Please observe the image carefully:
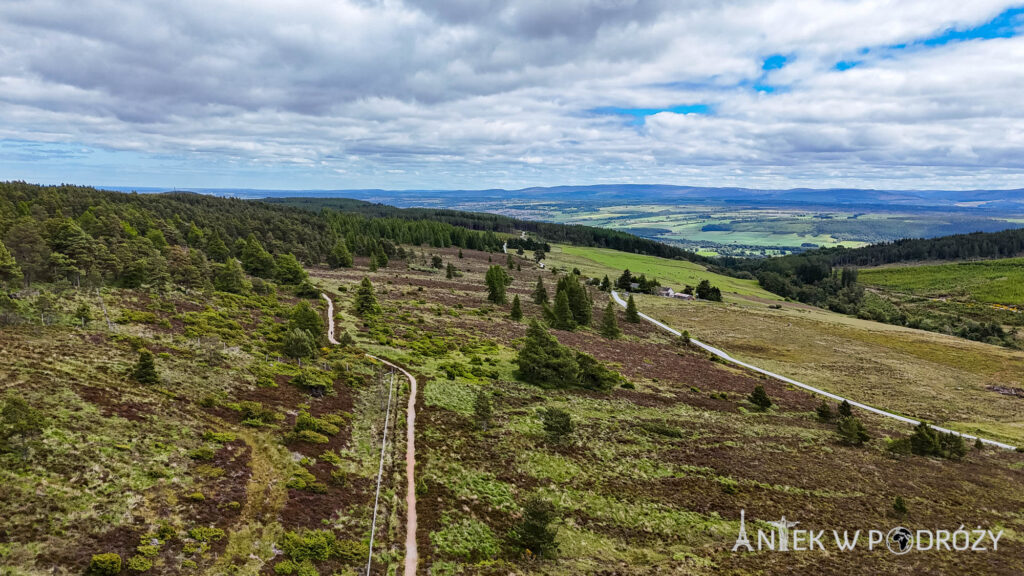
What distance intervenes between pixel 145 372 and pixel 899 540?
4809 centimetres

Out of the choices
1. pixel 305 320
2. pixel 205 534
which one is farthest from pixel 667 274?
pixel 205 534

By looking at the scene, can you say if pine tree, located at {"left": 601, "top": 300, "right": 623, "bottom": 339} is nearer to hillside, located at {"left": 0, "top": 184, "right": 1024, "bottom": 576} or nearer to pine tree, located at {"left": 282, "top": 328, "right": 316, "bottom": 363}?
hillside, located at {"left": 0, "top": 184, "right": 1024, "bottom": 576}

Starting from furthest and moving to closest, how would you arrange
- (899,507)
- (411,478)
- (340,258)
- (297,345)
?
(340,258)
(297,345)
(899,507)
(411,478)

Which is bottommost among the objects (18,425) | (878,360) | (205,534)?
(878,360)

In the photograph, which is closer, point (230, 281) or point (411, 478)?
point (411, 478)

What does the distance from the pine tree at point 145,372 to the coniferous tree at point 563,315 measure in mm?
58153

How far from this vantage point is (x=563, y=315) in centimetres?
7994

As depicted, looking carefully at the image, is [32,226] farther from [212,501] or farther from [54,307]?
[212,501]

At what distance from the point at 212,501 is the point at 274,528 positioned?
334 cm

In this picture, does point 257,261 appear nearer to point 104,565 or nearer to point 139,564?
point 139,564

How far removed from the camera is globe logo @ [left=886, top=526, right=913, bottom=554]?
26.5 metres

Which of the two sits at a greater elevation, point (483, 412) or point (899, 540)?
point (483, 412)

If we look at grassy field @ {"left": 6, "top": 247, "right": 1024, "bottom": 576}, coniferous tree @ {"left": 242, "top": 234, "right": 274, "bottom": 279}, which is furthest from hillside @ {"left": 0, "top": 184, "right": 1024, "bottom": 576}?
coniferous tree @ {"left": 242, "top": 234, "right": 274, "bottom": 279}

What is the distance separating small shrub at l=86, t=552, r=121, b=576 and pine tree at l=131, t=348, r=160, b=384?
17.9 metres
